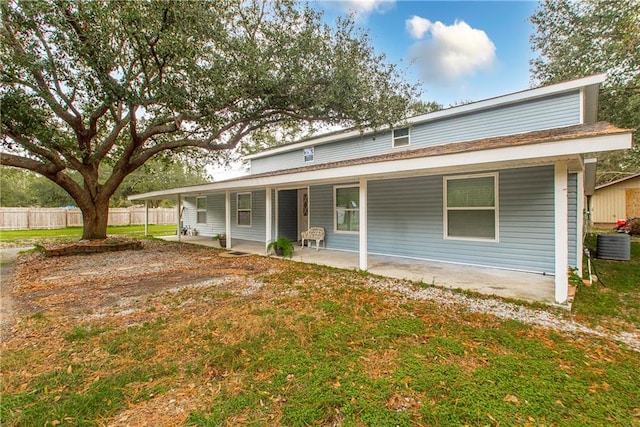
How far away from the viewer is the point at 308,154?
12.2 meters

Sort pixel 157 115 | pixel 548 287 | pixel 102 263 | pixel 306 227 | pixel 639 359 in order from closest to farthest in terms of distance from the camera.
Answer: pixel 639 359 → pixel 548 287 → pixel 102 263 → pixel 157 115 → pixel 306 227

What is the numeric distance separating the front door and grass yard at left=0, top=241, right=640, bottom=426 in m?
6.26

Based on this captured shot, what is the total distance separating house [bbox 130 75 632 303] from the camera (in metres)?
4.24

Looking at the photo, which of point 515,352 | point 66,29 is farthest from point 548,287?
point 66,29

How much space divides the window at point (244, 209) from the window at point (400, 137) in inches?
252

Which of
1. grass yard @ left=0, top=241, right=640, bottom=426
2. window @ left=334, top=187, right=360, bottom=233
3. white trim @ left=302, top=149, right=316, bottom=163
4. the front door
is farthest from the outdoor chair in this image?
grass yard @ left=0, top=241, right=640, bottom=426

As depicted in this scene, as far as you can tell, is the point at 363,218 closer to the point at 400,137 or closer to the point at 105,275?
the point at 400,137

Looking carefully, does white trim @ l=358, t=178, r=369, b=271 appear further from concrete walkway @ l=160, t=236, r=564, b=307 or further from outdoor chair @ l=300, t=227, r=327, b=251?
outdoor chair @ l=300, t=227, r=327, b=251

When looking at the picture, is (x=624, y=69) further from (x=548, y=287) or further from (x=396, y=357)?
(x=396, y=357)

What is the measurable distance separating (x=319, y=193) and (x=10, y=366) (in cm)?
786

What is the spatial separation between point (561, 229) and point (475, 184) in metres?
2.65

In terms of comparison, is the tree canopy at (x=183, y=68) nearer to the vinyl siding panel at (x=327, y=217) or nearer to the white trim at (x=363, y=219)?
the vinyl siding panel at (x=327, y=217)

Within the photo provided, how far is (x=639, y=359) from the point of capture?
8.95 feet

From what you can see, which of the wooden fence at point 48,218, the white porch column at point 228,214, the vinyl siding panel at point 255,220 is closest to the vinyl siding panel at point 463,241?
the white porch column at point 228,214
